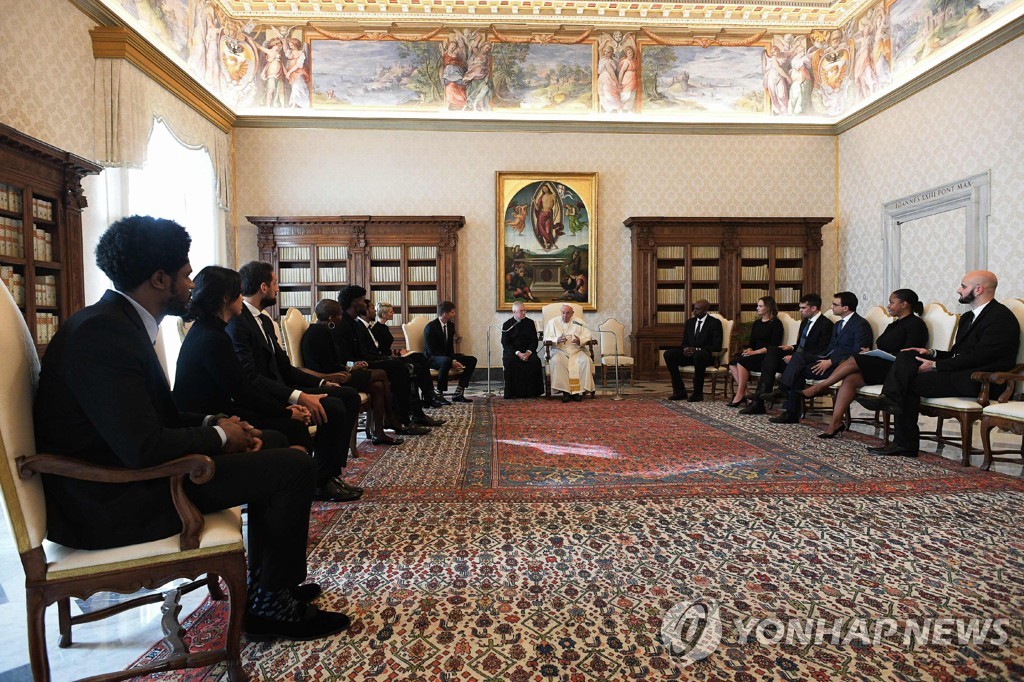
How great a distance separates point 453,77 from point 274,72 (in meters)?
3.17

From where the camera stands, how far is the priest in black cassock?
871 cm

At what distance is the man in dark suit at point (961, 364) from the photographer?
4.43 meters

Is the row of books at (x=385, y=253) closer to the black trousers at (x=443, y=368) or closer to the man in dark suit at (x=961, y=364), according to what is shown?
the black trousers at (x=443, y=368)

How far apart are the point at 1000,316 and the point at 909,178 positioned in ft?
18.3

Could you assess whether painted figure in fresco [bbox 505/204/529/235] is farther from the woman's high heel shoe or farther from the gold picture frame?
the woman's high heel shoe

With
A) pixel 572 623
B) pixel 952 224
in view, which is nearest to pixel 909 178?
pixel 952 224

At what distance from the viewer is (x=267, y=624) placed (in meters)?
2.00

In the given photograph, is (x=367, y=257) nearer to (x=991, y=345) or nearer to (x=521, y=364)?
(x=521, y=364)

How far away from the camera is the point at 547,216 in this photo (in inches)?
416

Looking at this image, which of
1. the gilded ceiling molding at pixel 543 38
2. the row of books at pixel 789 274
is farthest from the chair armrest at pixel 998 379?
the gilded ceiling molding at pixel 543 38

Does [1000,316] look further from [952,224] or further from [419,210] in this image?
[419,210]

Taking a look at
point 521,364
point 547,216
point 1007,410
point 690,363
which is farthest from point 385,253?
point 1007,410

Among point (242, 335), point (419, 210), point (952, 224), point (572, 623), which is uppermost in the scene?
point (419, 210)
